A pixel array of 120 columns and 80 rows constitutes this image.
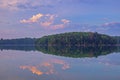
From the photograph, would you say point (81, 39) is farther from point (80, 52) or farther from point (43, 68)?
point (43, 68)

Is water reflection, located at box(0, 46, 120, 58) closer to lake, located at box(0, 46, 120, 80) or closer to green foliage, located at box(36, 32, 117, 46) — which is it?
lake, located at box(0, 46, 120, 80)

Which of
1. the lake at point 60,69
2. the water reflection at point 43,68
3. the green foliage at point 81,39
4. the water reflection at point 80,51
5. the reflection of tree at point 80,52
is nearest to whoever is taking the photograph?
the lake at point 60,69

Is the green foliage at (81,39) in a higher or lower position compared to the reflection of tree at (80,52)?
higher

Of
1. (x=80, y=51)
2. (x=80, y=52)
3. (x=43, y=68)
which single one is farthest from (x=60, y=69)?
(x=80, y=51)

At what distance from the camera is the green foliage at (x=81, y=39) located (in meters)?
105

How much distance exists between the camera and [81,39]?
4215 inches

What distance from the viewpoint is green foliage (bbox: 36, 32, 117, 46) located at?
10519 cm

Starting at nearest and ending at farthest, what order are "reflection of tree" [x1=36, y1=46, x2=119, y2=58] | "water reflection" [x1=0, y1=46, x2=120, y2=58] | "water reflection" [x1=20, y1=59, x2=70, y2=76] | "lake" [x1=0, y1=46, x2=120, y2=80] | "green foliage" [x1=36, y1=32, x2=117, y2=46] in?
"lake" [x1=0, y1=46, x2=120, y2=80] < "water reflection" [x1=20, y1=59, x2=70, y2=76] < "reflection of tree" [x1=36, y1=46, x2=119, y2=58] < "water reflection" [x1=0, y1=46, x2=120, y2=58] < "green foliage" [x1=36, y1=32, x2=117, y2=46]

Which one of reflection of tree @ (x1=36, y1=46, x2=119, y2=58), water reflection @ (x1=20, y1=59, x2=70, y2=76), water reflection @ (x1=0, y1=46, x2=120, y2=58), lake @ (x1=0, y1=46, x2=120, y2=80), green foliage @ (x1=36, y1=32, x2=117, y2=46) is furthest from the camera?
green foliage @ (x1=36, y1=32, x2=117, y2=46)

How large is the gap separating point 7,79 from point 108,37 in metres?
97.9

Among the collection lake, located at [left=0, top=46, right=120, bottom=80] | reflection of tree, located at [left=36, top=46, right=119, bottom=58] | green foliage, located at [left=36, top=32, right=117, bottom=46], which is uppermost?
green foliage, located at [left=36, top=32, right=117, bottom=46]

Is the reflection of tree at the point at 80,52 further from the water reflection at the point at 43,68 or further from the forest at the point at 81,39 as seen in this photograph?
the forest at the point at 81,39

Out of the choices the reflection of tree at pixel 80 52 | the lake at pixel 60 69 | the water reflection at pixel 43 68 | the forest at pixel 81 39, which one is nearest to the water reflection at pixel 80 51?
the reflection of tree at pixel 80 52

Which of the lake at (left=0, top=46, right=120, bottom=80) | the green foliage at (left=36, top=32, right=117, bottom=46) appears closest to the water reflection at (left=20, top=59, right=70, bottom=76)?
the lake at (left=0, top=46, right=120, bottom=80)
